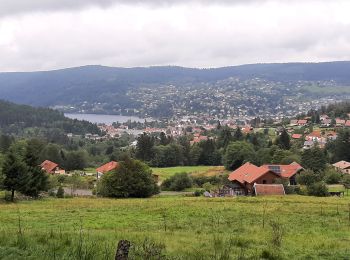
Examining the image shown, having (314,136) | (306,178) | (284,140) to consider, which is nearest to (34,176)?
(306,178)

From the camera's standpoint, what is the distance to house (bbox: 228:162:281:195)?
54875 millimetres

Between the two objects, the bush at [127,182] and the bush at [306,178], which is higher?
the bush at [127,182]

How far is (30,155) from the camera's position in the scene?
37125mm

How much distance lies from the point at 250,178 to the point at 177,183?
9.68m

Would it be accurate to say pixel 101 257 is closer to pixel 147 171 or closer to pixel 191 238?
pixel 191 238

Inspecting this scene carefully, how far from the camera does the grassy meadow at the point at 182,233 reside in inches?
384

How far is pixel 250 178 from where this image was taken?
55469mm

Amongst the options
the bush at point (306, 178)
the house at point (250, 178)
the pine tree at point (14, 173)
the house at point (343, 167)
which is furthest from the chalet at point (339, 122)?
the pine tree at point (14, 173)

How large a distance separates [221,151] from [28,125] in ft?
410

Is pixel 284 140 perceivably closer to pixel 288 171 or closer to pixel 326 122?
pixel 288 171

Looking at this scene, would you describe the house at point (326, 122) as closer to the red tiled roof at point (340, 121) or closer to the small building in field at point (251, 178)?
the red tiled roof at point (340, 121)

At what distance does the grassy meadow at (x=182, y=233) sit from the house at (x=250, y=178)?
31270mm

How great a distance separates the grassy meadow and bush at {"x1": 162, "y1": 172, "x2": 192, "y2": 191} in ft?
113

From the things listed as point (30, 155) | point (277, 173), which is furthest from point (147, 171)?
point (277, 173)
